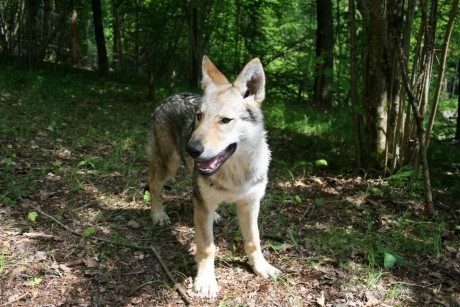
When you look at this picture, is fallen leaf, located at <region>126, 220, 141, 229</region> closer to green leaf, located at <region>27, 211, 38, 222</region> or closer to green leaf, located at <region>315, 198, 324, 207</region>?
green leaf, located at <region>27, 211, 38, 222</region>

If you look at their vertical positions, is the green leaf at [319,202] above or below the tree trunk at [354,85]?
below

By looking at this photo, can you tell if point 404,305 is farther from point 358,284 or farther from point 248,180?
point 248,180

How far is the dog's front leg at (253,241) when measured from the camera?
3553 mm

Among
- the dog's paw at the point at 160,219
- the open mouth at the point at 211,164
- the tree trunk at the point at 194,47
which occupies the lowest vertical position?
the dog's paw at the point at 160,219

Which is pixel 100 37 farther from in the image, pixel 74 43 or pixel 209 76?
pixel 209 76

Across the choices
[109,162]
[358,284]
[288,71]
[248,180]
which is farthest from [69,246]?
[288,71]

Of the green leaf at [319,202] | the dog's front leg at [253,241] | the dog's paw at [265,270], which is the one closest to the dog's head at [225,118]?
the dog's front leg at [253,241]

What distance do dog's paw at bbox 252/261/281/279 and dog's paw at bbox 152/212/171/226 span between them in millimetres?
1280

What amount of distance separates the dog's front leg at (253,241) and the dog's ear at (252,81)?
979 mm

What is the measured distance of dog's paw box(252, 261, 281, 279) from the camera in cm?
357

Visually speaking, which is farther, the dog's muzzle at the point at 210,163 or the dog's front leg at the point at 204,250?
the dog's front leg at the point at 204,250

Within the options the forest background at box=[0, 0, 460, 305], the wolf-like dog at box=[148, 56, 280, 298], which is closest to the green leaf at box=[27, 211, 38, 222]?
the forest background at box=[0, 0, 460, 305]

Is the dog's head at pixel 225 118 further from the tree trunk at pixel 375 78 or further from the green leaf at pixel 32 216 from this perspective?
the tree trunk at pixel 375 78

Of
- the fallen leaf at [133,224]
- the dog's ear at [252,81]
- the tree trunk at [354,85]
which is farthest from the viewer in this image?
the tree trunk at [354,85]
